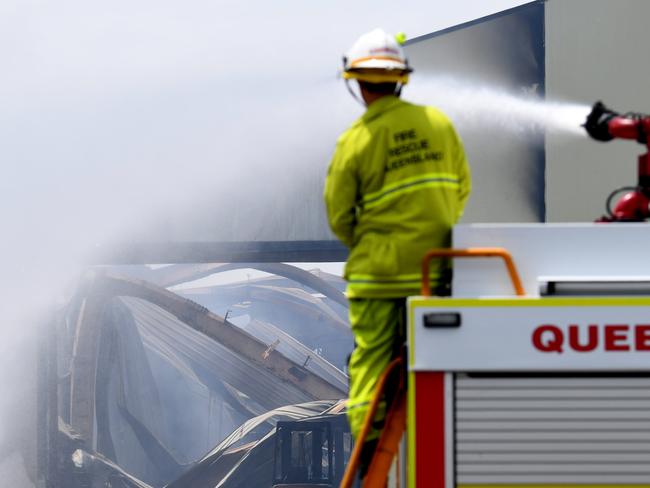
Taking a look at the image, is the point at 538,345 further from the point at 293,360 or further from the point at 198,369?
the point at 198,369

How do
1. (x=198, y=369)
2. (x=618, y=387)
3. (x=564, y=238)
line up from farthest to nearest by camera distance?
(x=198, y=369) < (x=564, y=238) < (x=618, y=387)

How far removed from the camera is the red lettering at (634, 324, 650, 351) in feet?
12.6

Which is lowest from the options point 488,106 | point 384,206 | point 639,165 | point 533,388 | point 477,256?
point 533,388

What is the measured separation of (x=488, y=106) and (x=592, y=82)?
2.47 meters

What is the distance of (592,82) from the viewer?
46.7 ft

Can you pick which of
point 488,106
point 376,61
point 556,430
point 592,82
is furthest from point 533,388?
point 488,106

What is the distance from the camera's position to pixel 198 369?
36531 mm

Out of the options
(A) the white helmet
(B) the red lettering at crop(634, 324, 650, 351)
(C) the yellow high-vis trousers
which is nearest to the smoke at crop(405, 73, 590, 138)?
(A) the white helmet

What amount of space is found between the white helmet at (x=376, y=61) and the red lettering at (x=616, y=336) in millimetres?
1313

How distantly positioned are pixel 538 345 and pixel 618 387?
27cm

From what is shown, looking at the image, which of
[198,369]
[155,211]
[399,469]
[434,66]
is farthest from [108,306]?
[399,469]

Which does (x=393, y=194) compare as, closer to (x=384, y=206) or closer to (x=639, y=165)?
(x=384, y=206)

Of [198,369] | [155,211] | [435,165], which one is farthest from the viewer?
[198,369]

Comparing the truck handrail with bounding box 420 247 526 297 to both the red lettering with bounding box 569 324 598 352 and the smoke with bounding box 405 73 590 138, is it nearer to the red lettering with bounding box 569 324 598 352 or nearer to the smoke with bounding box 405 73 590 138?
the red lettering with bounding box 569 324 598 352
